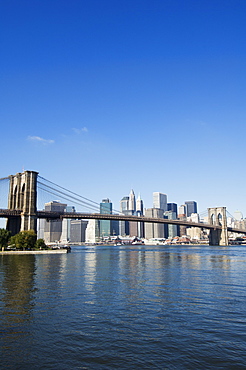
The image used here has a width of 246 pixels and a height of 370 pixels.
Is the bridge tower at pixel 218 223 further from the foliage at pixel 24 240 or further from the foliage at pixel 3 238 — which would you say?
the foliage at pixel 3 238

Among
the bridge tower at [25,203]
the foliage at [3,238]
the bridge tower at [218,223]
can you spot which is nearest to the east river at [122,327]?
the foliage at [3,238]

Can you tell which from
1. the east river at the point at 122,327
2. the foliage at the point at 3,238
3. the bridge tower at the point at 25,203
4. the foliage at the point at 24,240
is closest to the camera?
the east river at the point at 122,327

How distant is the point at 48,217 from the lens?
324ft

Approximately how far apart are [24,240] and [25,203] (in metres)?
17.6

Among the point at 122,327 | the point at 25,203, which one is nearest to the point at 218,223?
the point at 25,203

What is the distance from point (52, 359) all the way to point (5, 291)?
1337 centimetres

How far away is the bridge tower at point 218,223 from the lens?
161875mm

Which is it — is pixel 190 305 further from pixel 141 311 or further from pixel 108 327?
pixel 108 327

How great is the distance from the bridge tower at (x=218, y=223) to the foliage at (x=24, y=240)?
109 m

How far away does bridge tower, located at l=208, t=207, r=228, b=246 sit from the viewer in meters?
162

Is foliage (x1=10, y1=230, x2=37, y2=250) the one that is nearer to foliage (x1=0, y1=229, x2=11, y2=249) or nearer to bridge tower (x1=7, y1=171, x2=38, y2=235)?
foliage (x1=0, y1=229, x2=11, y2=249)

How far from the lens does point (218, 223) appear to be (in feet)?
574

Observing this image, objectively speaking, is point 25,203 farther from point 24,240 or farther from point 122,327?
point 122,327

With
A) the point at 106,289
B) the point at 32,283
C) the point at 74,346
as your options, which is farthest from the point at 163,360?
the point at 32,283
